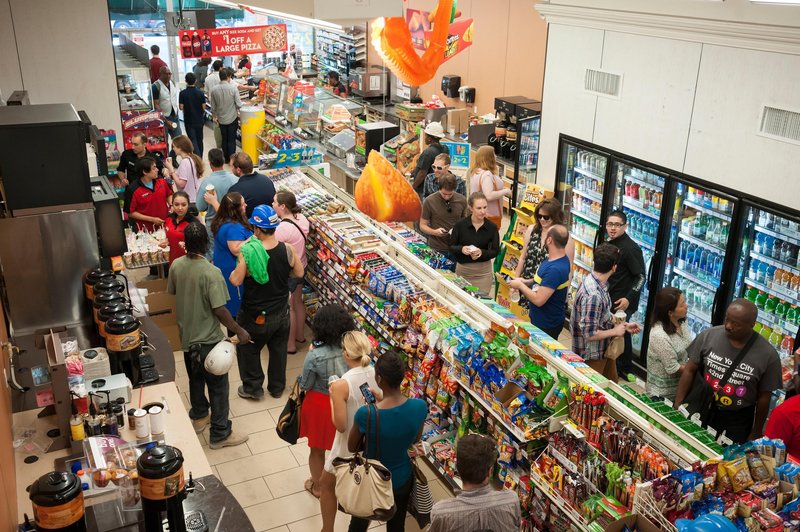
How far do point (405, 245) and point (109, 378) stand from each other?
296cm

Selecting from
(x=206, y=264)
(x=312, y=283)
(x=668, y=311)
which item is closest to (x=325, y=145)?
(x=312, y=283)

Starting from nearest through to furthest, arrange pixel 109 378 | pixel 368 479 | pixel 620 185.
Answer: pixel 368 479 < pixel 109 378 < pixel 620 185

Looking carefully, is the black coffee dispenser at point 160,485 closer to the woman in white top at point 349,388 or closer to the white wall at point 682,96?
the woman in white top at point 349,388

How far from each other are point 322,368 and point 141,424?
1.23 metres

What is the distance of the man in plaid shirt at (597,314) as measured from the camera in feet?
18.4

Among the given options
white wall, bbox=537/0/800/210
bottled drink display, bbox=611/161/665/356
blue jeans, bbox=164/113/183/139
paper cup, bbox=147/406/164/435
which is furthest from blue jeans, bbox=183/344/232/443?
blue jeans, bbox=164/113/183/139

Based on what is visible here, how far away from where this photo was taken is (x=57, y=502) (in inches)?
114

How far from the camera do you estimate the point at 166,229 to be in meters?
7.71

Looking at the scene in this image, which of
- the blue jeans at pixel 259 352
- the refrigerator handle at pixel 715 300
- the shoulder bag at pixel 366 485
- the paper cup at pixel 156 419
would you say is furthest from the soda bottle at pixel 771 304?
A: the paper cup at pixel 156 419

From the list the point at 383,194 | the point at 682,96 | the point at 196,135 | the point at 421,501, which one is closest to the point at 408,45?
the point at 383,194

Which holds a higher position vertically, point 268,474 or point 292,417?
point 292,417

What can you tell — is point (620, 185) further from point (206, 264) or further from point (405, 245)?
point (206, 264)

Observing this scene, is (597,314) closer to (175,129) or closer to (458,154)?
(458,154)

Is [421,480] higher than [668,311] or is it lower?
lower
